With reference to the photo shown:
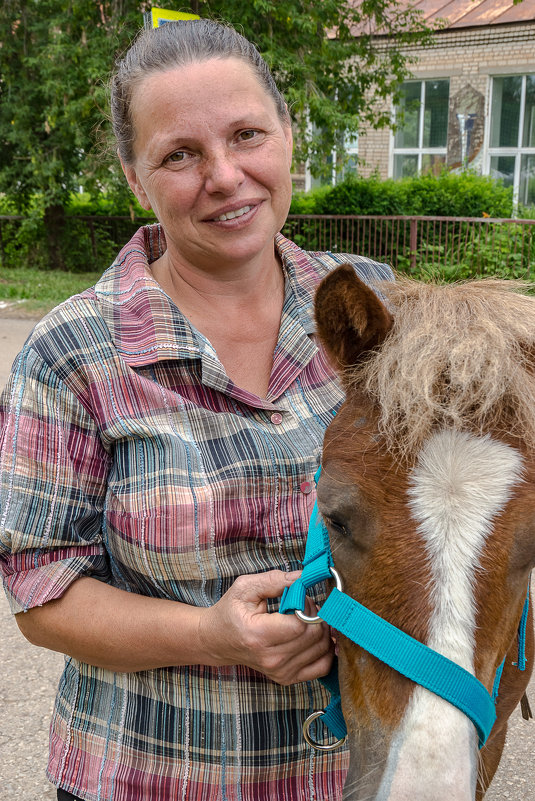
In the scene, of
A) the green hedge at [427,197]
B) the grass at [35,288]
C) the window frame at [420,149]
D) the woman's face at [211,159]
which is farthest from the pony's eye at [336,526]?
the window frame at [420,149]

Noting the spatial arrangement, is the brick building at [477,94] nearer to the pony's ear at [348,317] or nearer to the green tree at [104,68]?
the green tree at [104,68]

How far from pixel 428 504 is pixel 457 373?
25 cm

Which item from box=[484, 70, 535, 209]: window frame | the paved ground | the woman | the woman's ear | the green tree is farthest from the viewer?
box=[484, 70, 535, 209]: window frame

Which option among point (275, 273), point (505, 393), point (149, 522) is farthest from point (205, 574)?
point (275, 273)

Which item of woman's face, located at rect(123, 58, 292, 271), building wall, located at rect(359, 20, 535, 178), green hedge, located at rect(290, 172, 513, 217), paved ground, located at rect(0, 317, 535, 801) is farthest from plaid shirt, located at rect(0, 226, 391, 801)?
building wall, located at rect(359, 20, 535, 178)

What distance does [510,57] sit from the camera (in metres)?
16.9

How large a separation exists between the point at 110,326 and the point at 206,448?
14.3 inches

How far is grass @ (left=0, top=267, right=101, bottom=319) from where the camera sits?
11250mm

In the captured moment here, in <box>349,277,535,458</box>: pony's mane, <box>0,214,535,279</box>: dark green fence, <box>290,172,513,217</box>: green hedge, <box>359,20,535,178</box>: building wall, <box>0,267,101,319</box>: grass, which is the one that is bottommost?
<box>0,267,101,319</box>: grass

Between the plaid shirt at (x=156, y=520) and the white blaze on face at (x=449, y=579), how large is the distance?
433mm

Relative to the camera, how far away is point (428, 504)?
125 centimetres

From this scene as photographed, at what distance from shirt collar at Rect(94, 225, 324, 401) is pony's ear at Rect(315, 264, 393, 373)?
233mm

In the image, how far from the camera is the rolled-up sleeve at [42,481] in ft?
4.96

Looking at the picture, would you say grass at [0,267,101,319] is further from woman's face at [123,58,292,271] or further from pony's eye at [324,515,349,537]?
pony's eye at [324,515,349,537]
